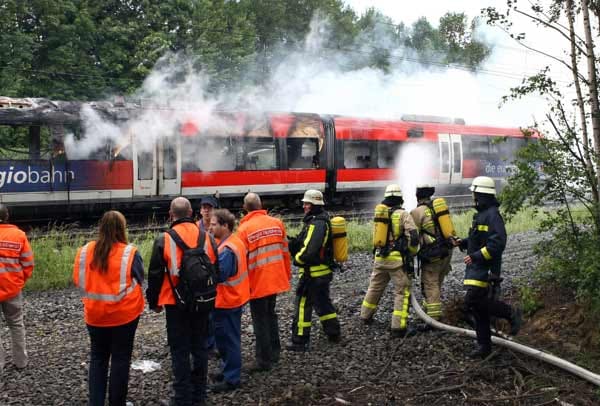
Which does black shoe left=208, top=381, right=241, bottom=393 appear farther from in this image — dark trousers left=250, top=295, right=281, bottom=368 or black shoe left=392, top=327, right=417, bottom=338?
black shoe left=392, top=327, right=417, bottom=338

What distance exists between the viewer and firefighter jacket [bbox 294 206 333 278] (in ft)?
20.2

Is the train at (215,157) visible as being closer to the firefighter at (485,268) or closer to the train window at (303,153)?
the train window at (303,153)

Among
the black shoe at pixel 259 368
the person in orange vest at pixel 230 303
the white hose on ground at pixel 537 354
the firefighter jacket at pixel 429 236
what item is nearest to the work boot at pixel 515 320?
the white hose on ground at pixel 537 354

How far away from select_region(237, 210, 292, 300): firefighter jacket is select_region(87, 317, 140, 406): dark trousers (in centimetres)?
141

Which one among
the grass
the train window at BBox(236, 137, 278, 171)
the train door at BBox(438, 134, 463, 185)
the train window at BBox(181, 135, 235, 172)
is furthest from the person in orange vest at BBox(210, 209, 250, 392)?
the train door at BBox(438, 134, 463, 185)

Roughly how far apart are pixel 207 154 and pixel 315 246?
10.4m

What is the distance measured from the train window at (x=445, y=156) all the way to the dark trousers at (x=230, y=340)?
54.7 feet

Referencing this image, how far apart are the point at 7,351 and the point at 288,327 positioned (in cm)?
298

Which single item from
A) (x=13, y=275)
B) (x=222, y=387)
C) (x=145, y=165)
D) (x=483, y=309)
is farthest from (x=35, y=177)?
(x=483, y=309)

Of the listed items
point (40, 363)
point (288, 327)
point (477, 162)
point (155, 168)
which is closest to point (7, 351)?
point (40, 363)

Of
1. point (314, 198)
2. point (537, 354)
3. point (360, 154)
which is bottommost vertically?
point (537, 354)

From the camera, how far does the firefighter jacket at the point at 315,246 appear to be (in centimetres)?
617

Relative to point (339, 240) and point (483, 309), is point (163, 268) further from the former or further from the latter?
point (483, 309)

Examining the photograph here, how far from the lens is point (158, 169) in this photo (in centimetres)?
1533
